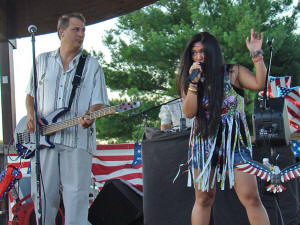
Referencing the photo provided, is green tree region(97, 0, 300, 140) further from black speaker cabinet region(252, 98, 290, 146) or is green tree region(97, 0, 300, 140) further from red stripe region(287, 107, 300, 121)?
black speaker cabinet region(252, 98, 290, 146)

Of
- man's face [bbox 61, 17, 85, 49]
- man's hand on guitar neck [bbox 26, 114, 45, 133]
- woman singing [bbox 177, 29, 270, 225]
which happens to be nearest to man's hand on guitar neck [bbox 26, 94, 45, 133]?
man's hand on guitar neck [bbox 26, 114, 45, 133]

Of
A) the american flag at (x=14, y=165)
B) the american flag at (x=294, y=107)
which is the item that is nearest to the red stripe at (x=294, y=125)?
the american flag at (x=294, y=107)

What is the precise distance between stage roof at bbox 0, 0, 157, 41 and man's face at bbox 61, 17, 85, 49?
1.46 meters

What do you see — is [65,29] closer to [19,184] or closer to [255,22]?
[19,184]

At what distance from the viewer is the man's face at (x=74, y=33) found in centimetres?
364

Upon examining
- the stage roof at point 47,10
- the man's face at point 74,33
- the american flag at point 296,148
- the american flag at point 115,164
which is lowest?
the american flag at point 115,164

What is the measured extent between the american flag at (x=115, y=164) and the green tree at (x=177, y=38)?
20.7 feet

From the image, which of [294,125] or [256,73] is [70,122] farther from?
[294,125]

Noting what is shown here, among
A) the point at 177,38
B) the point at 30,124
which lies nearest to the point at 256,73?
the point at 30,124

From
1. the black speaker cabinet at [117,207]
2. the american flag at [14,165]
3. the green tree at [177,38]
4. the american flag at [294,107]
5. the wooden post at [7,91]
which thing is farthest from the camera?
the green tree at [177,38]

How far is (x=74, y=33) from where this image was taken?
3641 millimetres

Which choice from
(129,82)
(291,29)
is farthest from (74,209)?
(291,29)

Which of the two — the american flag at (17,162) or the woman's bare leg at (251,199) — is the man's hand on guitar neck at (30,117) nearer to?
the american flag at (17,162)

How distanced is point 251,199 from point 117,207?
1.91 m
